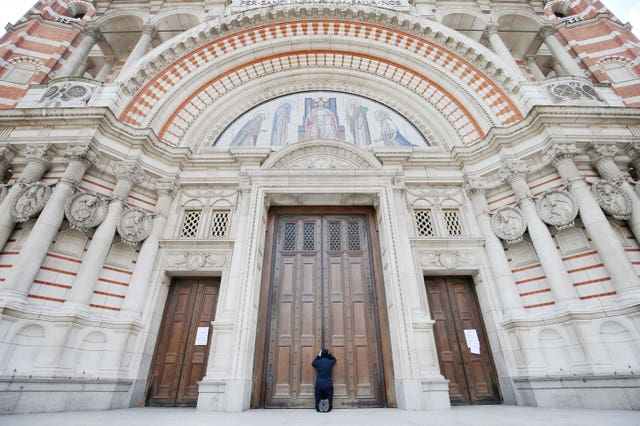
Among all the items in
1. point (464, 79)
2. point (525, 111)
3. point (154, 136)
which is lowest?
point (154, 136)

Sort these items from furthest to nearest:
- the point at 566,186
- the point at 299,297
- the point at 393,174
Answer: the point at 393,174 → the point at 299,297 → the point at 566,186

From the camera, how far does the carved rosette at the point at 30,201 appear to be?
6.20m

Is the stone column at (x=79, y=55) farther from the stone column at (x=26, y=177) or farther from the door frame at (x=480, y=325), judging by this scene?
the door frame at (x=480, y=325)

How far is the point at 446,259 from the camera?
7281mm

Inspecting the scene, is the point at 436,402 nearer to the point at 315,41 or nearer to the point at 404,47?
the point at 404,47

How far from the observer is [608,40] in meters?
10.4

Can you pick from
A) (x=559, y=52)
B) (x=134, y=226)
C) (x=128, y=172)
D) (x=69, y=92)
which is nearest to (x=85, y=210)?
(x=134, y=226)

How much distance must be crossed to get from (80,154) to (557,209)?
11.1m

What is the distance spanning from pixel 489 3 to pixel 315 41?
7.26 metres

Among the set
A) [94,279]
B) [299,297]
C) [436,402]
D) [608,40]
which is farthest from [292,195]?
[608,40]

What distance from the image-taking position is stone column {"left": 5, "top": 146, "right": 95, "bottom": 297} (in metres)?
5.56

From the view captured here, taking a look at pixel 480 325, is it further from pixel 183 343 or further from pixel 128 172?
pixel 128 172

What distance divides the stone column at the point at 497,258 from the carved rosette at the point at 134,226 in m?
8.55

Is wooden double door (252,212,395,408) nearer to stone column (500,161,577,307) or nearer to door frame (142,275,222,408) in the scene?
door frame (142,275,222,408)
